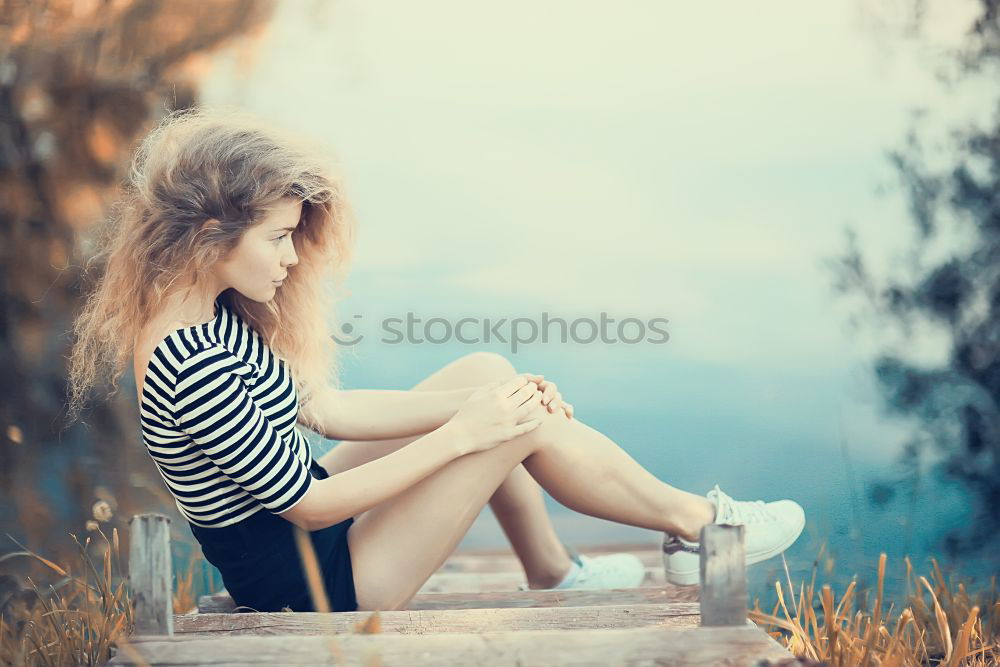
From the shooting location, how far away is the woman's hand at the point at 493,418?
6.88 feet

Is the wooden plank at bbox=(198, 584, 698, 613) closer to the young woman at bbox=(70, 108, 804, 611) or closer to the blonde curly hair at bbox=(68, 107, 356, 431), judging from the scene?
the young woman at bbox=(70, 108, 804, 611)

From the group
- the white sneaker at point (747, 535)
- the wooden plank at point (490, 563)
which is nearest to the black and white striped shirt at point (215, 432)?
the white sneaker at point (747, 535)

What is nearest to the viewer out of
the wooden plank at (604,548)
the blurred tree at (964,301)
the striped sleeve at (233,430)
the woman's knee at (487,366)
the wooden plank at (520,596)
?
the striped sleeve at (233,430)

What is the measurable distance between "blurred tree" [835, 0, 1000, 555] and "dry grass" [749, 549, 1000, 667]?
361 millimetres

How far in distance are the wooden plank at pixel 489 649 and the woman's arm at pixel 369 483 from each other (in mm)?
326

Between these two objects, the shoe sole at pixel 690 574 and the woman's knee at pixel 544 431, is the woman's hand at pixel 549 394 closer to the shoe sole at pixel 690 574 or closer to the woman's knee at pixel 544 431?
the woman's knee at pixel 544 431

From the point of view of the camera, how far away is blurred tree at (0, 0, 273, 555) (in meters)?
3.18

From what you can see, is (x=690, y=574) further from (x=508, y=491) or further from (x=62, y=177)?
(x=62, y=177)

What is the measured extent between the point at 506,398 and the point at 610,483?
0.33 metres

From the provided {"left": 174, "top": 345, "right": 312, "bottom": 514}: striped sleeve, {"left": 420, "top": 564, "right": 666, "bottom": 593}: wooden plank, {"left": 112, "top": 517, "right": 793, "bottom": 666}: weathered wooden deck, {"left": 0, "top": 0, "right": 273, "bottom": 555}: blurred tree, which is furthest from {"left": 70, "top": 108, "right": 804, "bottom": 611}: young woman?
{"left": 0, "top": 0, "right": 273, "bottom": 555}: blurred tree

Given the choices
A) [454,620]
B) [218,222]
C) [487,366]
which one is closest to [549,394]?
[487,366]

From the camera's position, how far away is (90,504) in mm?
3229

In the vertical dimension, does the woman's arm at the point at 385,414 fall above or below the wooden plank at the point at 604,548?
above

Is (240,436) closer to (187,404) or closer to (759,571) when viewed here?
(187,404)
